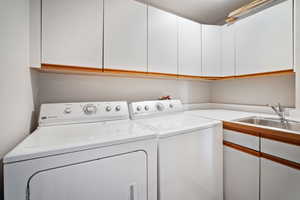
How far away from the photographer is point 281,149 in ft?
3.10

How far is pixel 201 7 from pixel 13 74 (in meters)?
2.21

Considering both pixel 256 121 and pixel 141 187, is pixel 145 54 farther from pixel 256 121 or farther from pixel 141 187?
pixel 256 121

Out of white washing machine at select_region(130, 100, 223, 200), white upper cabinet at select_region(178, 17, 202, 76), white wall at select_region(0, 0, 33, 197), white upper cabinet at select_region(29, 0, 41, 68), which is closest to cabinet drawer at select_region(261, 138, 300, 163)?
white washing machine at select_region(130, 100, 223, 200)

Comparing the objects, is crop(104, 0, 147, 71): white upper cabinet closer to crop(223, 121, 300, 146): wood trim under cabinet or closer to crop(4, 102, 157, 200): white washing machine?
crop(4, 102, 157, 200): white washing machine

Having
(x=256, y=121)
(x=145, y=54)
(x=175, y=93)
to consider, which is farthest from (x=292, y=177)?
(x=145, y=54)

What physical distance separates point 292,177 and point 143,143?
107cm

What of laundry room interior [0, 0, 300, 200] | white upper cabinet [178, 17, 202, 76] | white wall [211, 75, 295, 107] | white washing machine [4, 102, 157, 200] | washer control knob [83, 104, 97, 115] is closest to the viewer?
white washing machine [4, 102, 157, 200]

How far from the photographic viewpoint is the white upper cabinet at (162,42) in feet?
4.62

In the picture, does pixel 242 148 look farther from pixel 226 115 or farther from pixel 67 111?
pixel 67 111

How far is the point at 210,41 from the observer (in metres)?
1.86

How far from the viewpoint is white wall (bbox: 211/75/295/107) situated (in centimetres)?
148

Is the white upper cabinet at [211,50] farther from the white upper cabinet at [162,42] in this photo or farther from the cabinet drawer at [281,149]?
the cabinet drawer at [281,149]

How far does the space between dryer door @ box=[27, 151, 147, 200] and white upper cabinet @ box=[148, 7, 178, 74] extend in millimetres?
976

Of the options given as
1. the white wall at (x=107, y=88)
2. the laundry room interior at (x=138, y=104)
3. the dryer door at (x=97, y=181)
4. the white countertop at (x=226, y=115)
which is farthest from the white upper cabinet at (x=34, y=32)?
the white countertop at (x=226, y=115)
